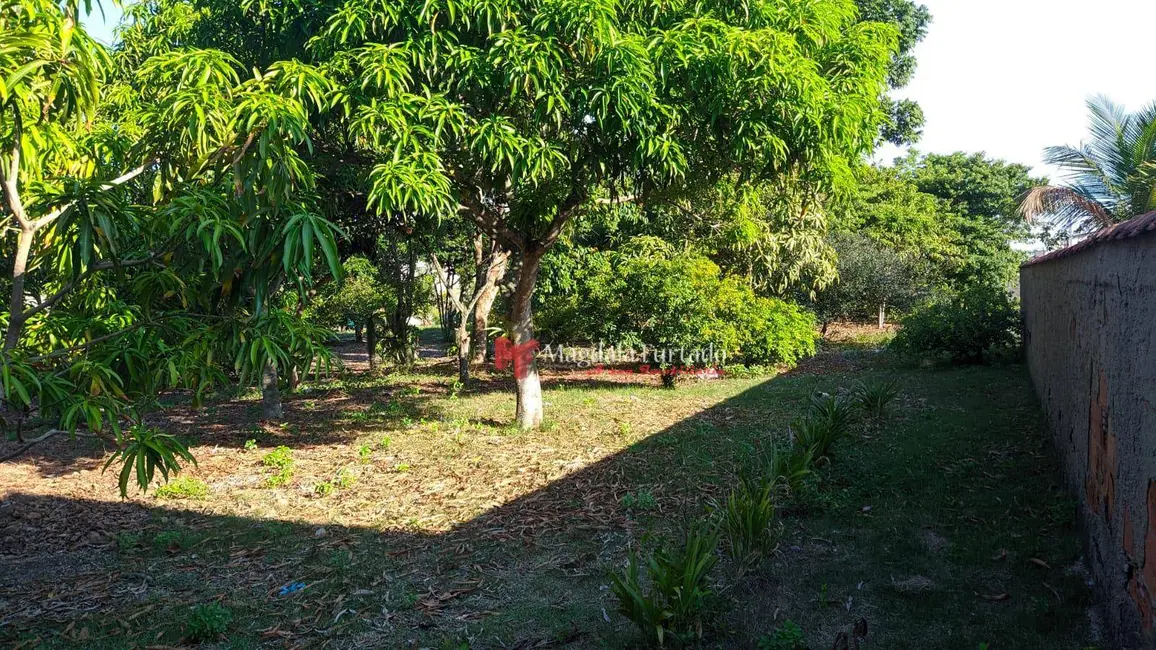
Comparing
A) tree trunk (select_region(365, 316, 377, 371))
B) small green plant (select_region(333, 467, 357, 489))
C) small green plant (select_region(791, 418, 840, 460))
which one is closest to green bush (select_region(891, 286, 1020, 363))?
small green plant (select_region(791, 418, 840, 460))

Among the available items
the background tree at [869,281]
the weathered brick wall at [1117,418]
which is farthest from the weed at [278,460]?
the background tree at [869,281]

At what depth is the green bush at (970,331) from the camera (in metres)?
13.8

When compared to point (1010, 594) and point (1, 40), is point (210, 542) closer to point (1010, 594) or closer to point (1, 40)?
point (1, 40)

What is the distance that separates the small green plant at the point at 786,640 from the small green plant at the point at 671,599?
33 centimetres

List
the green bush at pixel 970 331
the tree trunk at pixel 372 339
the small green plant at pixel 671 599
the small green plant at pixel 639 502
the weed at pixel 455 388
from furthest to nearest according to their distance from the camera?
the tree trunk at pixel 372 339 → the green bush at pixel 970 331 → the weed at pixel 455 388 → the small green plant at pixel 639 502 → the small green plant at pixel 671 599

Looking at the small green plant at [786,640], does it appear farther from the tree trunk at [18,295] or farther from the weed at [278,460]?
the weed at [278,460]

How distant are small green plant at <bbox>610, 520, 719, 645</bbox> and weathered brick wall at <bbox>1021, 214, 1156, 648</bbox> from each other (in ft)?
6.32

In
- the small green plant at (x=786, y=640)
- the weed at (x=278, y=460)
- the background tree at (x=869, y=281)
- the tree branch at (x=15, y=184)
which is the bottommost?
the small green plant at (x=786, y=640)

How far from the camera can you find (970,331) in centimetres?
1374

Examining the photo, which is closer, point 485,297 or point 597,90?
point 597,90

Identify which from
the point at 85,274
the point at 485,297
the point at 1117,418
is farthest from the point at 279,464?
the point at 485,297

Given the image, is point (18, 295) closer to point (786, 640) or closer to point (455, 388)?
point (786, 640)

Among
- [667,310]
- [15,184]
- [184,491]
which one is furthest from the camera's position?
[667,310]

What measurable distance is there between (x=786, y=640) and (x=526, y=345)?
19.2 ft
